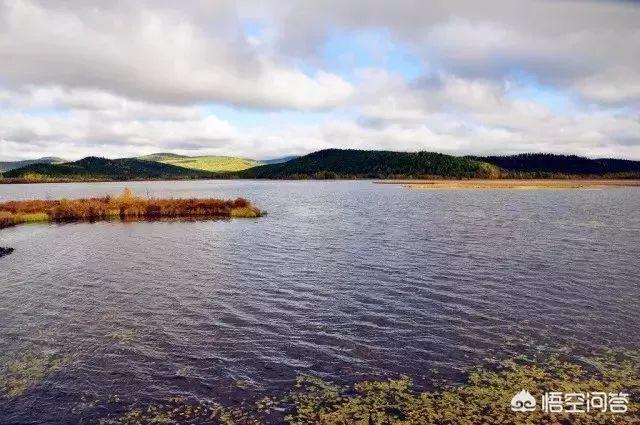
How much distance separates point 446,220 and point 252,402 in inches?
2666

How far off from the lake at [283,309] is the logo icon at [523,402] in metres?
2.72

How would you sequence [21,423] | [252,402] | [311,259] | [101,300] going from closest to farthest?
[21,423] < [252,402] < [101,300] < [311,259]

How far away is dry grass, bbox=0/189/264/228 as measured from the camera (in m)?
84.9

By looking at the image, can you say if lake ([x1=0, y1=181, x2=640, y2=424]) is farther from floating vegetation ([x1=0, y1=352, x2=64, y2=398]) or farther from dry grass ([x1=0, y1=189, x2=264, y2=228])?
dry grass ([x1=0, y1=189, x2=264, y2=228])

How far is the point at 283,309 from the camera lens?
2970 cm

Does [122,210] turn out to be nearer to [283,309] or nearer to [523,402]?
[283,309]

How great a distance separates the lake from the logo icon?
8.91 feet

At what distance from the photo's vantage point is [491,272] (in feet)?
130

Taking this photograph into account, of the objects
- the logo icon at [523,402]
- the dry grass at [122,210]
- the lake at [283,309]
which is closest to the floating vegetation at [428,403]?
the logo icon at [523,402]

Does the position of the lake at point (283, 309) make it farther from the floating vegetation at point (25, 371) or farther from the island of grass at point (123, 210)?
the island of grass at point (123, 210)

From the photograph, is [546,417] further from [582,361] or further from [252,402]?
[252,402]

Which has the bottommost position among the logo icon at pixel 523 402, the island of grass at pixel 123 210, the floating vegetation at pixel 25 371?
the logo icon at pixel 523 402

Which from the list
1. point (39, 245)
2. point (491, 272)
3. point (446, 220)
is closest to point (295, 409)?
point (491, 272)

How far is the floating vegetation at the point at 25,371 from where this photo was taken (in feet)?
63.3
